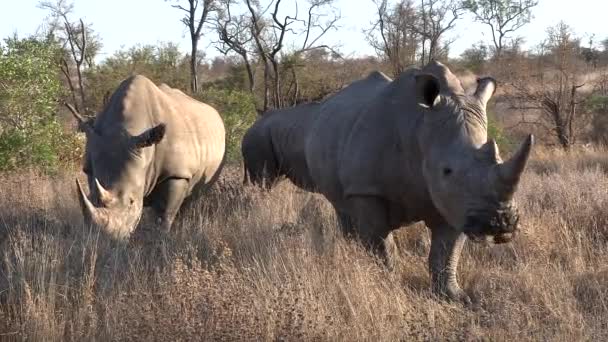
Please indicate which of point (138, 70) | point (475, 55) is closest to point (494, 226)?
point (138, 70)

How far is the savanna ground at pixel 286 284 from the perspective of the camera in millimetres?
4434

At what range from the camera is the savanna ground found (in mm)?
4434

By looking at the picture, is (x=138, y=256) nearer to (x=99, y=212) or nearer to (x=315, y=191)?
(x=99, y=212)

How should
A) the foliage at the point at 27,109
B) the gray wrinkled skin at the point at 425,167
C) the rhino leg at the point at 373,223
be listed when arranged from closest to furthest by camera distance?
the gray wrinkled skin at the point at 425,167 < the rhino leg at the point at 373,223 < the foliage at the point at 27,109

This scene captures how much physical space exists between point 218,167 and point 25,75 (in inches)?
151

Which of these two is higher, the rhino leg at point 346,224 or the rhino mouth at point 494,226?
the rhino mouth at point 494,226

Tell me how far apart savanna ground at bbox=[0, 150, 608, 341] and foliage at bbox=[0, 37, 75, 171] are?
4.32 metres

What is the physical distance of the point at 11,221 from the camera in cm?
743

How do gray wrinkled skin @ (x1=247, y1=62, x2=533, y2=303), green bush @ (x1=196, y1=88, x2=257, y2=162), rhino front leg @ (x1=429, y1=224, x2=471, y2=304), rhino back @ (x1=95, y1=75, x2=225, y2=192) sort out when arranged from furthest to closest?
1. green bush @ (x1=196, y1=88, x2=257, y2=162)
2. rhino back @ (x1=95, y1=75, x2=225, y2=192)
3. rhino front leg @ (x1=429, y1=224, x2=471, y2=304)
4. gray wrinkled skin @ (x1=247, y1=62, x2=533, y2=303)

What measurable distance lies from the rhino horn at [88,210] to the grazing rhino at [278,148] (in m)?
3.36

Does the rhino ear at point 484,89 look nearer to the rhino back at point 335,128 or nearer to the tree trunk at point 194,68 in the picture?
the rhino back at point 335,128

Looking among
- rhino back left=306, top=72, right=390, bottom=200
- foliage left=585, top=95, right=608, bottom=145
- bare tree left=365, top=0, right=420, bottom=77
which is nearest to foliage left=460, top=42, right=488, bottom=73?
bare tree left=365, top=0, right=420, bottom=77

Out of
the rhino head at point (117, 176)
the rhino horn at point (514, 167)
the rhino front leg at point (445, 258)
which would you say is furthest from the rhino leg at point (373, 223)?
the rhino head at point (117, 176)

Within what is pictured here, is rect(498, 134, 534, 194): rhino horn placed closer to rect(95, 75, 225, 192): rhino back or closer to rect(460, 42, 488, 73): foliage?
rect(95, 75, 225, 192): rhino back
